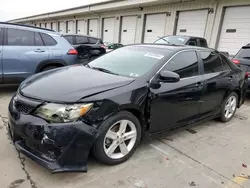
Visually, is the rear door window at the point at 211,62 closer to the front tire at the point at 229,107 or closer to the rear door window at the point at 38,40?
the front tire at the point at 229,107

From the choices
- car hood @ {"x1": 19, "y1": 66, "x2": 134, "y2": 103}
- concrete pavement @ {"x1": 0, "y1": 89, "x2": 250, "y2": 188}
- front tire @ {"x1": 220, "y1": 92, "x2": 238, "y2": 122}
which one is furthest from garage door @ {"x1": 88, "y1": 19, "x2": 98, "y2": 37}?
car hood @ {"x1": 19, "y1": 66, "x2": 134, "y2": 103}

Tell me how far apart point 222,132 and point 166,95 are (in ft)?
5.71

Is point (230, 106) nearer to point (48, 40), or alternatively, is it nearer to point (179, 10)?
point (48, 40)

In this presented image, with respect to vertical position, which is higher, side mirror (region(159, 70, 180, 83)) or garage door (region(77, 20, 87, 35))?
garage door (region(77, 20, 87, 35))

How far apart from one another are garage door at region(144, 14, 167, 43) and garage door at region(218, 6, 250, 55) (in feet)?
14.1

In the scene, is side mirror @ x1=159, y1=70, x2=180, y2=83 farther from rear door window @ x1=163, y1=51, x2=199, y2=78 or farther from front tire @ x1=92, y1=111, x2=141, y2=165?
front tire @ x1=92, y1=111, x2=141, y2=165

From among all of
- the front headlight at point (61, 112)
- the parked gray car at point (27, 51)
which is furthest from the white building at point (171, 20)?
the front headlight at point (61, 112)

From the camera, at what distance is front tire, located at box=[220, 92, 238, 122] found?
430 cm

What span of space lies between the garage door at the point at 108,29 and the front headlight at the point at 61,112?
60.4 ft

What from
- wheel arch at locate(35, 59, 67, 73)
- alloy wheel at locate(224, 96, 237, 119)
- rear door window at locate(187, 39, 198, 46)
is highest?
rear door window at locate(187, 39, 198, 46)

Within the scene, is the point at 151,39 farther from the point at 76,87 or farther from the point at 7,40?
the point at 76,87

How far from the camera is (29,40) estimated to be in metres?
5.19

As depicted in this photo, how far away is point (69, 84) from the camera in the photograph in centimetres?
257

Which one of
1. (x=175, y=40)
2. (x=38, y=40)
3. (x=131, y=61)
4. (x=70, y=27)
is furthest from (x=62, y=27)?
(x=131, y=61)
